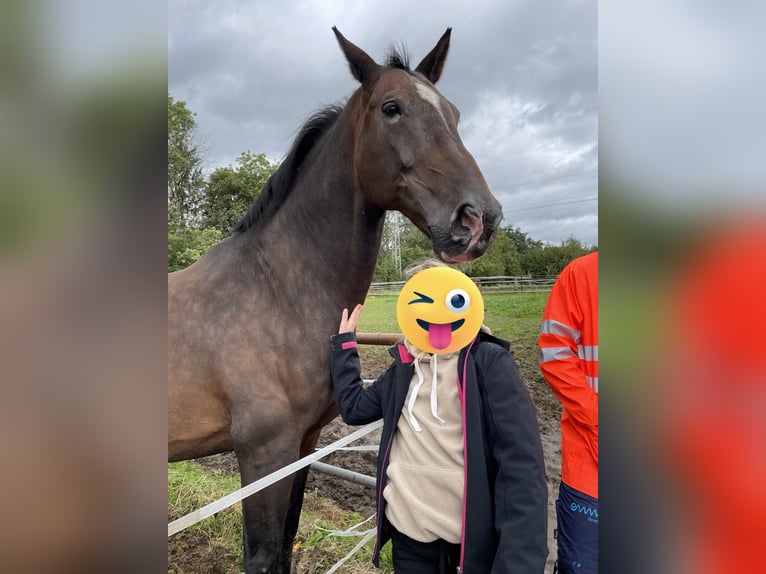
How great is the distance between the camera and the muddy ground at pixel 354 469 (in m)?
2.66

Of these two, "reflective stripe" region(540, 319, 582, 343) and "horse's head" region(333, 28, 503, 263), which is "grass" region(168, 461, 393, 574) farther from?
"horse's head" region(333, 28, 503, 263)

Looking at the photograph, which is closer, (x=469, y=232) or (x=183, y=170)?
(x=469, y=232)

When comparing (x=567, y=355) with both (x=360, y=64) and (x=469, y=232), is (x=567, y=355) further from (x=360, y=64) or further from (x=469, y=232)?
(x=360, y=64)

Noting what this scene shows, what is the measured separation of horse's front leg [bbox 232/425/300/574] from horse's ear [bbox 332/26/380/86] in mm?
1413

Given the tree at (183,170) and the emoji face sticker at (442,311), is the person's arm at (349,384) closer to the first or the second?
the emoji face sticker at (442,311)

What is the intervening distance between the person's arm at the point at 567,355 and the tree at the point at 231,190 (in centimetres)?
365

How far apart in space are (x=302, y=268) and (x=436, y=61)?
3.59 ft

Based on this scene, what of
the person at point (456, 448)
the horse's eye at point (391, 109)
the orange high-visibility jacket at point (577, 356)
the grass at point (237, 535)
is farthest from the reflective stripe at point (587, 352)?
the grass at point (237, 535)

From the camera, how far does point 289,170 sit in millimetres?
1903

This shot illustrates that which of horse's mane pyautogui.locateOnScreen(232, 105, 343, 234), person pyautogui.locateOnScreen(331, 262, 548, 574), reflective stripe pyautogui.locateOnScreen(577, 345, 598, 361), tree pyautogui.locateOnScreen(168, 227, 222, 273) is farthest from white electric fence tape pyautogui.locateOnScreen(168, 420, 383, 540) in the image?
tree pyautogui.locateOnScreen(168, 227, 222, 273)

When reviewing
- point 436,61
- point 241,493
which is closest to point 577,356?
point 241,493
